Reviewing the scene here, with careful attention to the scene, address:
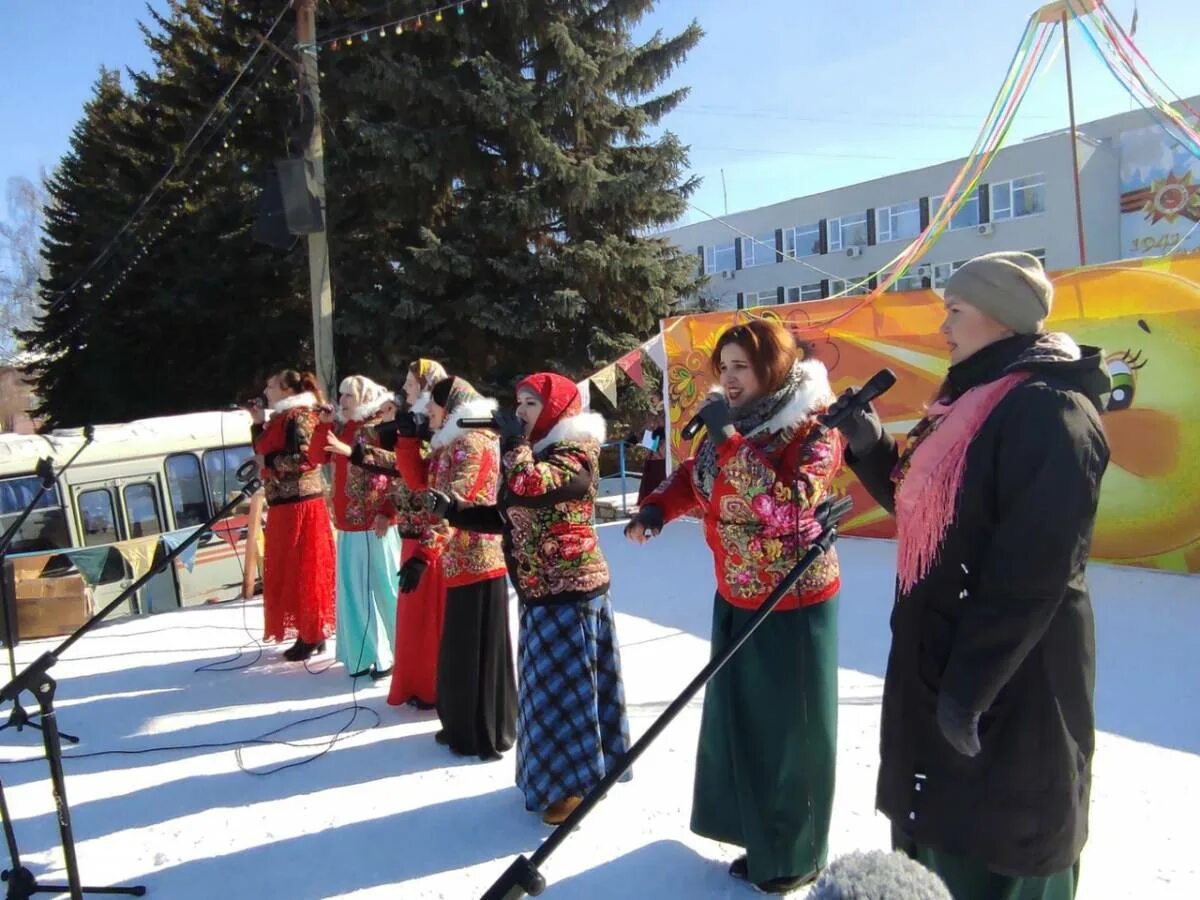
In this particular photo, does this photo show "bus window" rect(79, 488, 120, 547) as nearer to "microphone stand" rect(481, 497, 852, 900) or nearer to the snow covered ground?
the snow covered ground

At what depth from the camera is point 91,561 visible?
24.6 ft

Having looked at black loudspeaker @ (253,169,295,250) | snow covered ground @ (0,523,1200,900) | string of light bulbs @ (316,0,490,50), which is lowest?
snow covered ground @ (0,523,1200,900)

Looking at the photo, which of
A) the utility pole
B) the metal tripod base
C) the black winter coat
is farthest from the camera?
the utility pole

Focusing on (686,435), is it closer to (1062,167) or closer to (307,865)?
(307,865)

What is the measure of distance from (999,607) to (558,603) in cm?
165

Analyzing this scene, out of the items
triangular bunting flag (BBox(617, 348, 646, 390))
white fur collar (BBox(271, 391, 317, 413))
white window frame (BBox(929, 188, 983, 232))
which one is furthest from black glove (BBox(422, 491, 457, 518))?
white window frame (BBox(929, 188, 983, 232))

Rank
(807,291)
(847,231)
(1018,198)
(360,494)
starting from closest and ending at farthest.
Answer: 1. (360,494)
2. (1018,198)
3. (847,231)
4. (807,291)

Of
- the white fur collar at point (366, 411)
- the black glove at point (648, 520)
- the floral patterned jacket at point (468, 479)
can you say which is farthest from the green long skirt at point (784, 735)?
the white fur collar at point (366, 411)

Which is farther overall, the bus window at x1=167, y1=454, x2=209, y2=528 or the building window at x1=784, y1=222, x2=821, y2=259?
the building window at x1=784, y1=222, x2=821, y2=259

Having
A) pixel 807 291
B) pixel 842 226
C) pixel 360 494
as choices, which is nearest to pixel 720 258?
pixel 807 291

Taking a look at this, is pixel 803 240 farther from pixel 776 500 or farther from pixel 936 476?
pixel 936 476

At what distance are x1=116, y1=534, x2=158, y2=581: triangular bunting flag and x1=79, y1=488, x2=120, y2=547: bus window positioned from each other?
85 centimetres

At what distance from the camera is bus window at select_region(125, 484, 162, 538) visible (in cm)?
880

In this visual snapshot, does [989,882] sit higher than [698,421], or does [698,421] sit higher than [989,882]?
[698,421]
